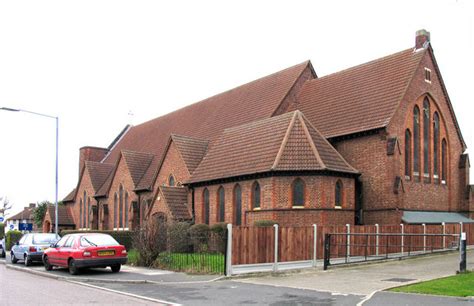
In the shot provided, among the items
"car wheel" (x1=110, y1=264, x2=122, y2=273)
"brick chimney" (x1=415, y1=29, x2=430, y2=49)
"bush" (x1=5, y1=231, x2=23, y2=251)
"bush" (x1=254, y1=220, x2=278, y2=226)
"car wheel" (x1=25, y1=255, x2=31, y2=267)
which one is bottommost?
"bush" (x1=5, y1=231, x2=23, y2=251)

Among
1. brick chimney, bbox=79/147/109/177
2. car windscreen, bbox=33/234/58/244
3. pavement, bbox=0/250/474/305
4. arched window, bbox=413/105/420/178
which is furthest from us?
brick chimney, bbox=79/147/109/177

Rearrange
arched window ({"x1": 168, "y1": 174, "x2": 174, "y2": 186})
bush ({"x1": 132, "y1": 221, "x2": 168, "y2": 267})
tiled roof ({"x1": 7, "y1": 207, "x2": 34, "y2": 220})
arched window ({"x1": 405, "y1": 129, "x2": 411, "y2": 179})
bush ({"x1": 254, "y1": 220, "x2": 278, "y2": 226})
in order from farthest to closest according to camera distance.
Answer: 1. tiled roof ({"x1": 7, "y1": 207, "x2": 34, "y2": 220})
2. arched window ({"x1": 168, "y1": 174, "x2": 174, "y2": 186})
3. arched window ({"x1": 405, "y1": 129, "x2": 411, "y2": 179})
4. bush ({"x1": 254, "y1": 220, "x2": 278, "y2": 226})
5. bush ({"x1": 132, "y1": 221, "x2": 168, "y2": 267})

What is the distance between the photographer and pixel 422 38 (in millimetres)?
32062

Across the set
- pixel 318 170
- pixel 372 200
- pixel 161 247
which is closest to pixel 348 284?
pixel 161 247

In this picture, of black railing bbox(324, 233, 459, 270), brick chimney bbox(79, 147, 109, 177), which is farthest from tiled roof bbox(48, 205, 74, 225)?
black railing bbox(324, 233, 459, 270)

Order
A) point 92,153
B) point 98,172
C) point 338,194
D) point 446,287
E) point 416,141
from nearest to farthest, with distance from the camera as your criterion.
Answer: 1. point 446,287
2. point 338,194
3. point 416,141
4. point 98,172
5. point 92,153

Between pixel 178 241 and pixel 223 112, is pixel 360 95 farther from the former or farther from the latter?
pixel 178 241

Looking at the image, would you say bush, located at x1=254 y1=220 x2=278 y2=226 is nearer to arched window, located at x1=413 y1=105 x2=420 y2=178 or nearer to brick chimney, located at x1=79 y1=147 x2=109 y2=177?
arched window, located at x1=413 y1=105 x2=420 y2=178

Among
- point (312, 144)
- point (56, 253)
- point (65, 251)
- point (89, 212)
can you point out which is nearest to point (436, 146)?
point (312, 144)

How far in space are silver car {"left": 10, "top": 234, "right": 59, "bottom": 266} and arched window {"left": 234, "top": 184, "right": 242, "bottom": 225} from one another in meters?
10.1

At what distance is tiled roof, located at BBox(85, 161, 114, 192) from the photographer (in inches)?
1930

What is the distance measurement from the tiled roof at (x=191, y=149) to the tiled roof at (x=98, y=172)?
50.8ft

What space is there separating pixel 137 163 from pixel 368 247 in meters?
24.0

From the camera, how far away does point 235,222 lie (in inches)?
1207
